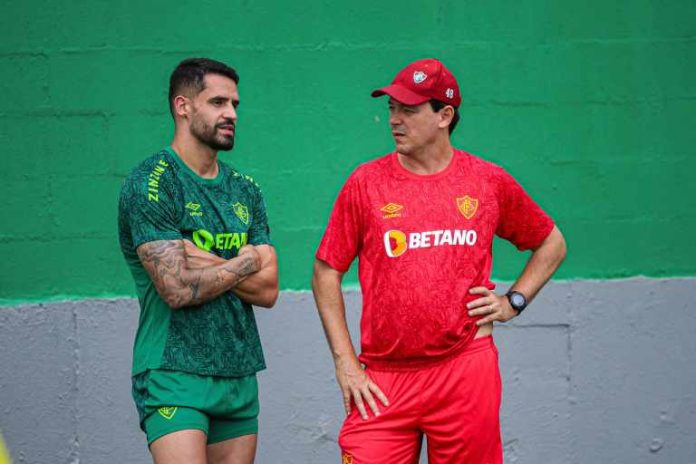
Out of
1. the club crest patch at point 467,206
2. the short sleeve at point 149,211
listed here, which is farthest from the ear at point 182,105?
the club crest patch at point 467,206

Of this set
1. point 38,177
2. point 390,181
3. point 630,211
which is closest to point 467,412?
point 390,181

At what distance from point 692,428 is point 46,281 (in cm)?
361

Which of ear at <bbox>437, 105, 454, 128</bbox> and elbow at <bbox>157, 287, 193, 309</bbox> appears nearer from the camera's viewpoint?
elbow at <bbox>157, 287, 193, 309</bbox>

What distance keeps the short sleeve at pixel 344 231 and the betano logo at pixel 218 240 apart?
0.33 metres

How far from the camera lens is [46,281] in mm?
5723

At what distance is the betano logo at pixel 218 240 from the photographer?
4.25 meters

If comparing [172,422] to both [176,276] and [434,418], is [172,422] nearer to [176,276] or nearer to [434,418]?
[176,276]

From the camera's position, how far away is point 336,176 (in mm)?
5879

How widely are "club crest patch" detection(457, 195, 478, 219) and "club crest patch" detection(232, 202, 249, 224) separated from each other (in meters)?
0.86

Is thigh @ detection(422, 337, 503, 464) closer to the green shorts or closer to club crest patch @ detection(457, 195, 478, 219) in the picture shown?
club crest patch @ detection(457, 195, 478, 219)

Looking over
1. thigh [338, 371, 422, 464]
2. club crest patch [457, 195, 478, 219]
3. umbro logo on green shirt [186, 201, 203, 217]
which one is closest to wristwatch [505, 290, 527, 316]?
club crest patch [457, 195, 478, 219]

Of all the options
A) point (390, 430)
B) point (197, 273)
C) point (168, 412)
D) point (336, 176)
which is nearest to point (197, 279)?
point (197, 273)

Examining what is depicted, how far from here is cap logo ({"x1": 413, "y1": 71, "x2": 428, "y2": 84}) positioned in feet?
14.1

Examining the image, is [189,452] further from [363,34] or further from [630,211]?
[630,211]
